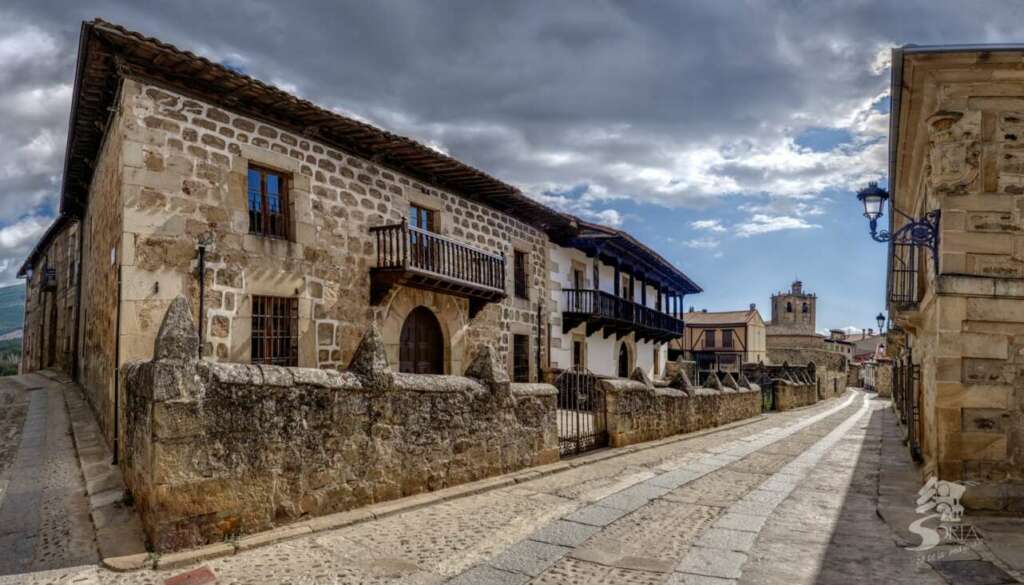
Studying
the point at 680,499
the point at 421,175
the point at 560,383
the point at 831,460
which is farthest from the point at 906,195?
the point at 421,175

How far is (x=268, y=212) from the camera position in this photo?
9.52 metres

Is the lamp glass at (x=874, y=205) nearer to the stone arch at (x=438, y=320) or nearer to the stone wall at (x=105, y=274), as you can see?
the stone arch at (x=438, y=320)

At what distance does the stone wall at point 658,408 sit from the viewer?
34.1 feet

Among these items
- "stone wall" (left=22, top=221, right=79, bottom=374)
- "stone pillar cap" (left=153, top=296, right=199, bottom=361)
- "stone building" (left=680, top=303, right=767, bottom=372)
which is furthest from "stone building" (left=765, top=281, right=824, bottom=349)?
"stone pillar cap" (left=153, top=296, right=199, bottom=361)

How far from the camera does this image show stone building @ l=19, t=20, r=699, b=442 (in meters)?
7.91

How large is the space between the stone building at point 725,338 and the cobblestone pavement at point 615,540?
4050cm

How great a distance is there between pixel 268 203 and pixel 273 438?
5.47 metres

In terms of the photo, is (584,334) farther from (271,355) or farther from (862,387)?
(862,387)

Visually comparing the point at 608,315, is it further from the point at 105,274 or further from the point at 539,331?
the point at 105,274

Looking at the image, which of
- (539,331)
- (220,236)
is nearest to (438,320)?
(539,331)

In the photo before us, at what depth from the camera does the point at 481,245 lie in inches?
558

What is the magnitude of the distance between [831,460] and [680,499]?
465 cm

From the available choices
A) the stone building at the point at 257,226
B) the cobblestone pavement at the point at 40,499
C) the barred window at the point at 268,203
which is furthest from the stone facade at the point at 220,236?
the cobblestone pavement at the point at 40,499

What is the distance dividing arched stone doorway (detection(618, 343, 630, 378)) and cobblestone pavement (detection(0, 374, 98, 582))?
16720mm
